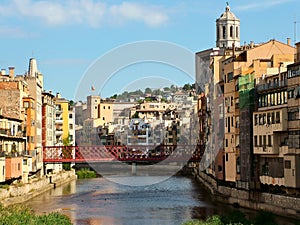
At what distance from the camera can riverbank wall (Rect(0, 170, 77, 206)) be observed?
44.8 metres

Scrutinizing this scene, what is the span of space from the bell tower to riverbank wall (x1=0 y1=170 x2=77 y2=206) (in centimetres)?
5675

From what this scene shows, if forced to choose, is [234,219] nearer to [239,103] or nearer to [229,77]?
[239,103]

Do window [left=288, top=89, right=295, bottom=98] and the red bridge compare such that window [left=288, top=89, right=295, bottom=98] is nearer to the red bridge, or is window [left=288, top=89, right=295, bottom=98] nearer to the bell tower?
the red bridge

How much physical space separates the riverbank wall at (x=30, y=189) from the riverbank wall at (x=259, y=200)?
Result: 1332 cm

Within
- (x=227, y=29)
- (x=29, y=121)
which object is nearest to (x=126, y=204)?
(x=29, y=121)

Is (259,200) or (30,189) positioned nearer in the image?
(259,200)

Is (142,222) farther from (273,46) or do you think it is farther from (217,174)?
(273,46)

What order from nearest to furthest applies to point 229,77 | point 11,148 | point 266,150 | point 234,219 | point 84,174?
1. point 234,219
2. point 266,150
3. point 229,77
4. point 11,148
5. point 84,174

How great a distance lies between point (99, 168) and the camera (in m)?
101

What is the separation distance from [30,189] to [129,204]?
29.5ft

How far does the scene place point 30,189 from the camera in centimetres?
5319

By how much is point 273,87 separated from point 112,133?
103 meters

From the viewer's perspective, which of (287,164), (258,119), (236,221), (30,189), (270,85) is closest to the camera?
(236,221)

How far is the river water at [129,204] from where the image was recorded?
40.3 metres
